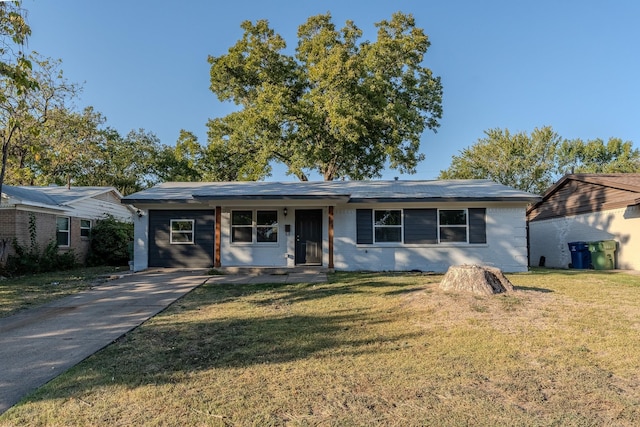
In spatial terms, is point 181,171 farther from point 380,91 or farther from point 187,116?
point 380,91

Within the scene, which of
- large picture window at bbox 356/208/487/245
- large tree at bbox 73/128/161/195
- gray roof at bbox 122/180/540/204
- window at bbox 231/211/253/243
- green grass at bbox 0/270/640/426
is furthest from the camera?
large tree at bbox 73/128/161/195

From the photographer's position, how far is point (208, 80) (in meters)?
25.6

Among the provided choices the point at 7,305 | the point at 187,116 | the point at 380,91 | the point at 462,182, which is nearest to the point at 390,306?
the point at 7,305

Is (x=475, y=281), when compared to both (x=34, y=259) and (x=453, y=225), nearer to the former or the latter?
(x=453, y=225)

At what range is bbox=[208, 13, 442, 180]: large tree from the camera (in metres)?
21.8

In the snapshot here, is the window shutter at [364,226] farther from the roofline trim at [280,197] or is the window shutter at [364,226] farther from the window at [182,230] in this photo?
the window at [182,230]

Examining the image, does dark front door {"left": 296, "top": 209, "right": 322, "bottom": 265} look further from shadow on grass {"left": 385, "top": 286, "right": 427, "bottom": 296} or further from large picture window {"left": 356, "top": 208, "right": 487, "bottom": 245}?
shadow on grass {"left": 385, "top": 286, "right": 427, "bottom": 296}

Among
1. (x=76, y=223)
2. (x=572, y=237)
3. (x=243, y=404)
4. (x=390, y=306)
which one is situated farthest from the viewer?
(x=76, y=223)

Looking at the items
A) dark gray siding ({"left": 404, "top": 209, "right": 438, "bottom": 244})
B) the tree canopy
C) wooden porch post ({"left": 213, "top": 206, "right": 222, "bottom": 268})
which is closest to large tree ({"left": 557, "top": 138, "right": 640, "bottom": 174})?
the tree canopy

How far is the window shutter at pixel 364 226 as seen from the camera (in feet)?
45.4

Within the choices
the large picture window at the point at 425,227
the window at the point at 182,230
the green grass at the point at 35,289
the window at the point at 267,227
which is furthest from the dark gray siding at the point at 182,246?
the large picture window at the point at 425,227

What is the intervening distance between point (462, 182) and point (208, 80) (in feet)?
57.3

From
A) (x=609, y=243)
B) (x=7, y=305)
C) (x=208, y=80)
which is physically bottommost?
(x=7, y=305)

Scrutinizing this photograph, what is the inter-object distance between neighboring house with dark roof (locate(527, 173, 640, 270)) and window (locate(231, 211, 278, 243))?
393 inches
